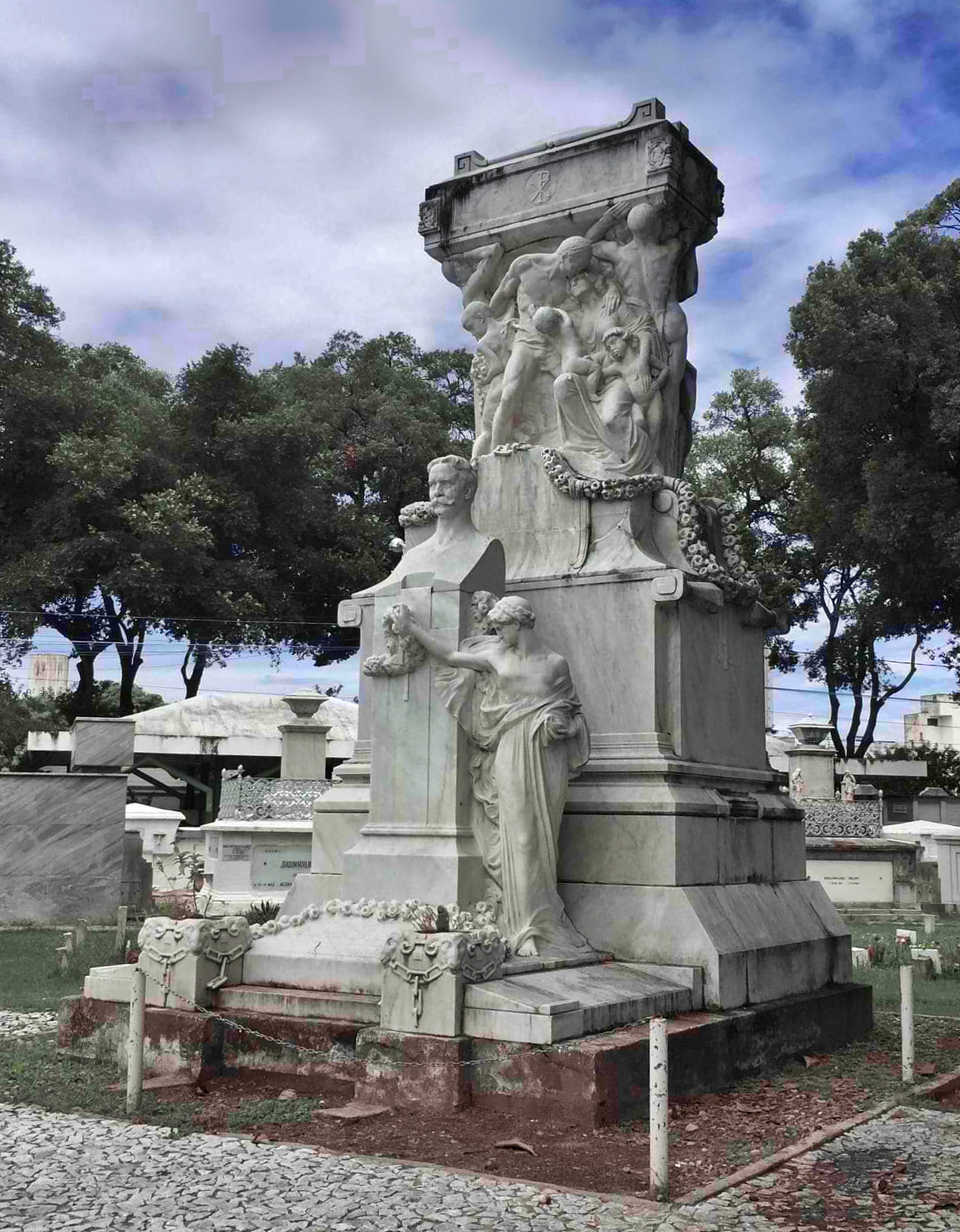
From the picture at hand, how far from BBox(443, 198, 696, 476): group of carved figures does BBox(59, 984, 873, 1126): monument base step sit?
12.2 ft

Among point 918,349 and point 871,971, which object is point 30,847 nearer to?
point 871,971

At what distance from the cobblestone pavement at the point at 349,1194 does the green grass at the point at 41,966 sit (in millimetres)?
3923

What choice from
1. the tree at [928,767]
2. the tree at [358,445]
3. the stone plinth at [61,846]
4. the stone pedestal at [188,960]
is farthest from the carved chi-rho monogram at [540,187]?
the tree at [928,767]

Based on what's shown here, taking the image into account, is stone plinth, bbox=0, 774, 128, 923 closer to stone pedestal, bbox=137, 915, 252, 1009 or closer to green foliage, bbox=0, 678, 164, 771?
green foliage, bbox=0, 678, 164, 771

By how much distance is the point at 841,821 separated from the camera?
23.6 m

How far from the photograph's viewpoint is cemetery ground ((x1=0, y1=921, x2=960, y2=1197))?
5203mm

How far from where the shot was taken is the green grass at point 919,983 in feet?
32.3

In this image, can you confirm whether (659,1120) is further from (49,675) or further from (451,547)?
(49,675)

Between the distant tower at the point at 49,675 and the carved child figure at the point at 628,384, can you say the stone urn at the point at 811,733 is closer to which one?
the carved child figure at the point at 628,384

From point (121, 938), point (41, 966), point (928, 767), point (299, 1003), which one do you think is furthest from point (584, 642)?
point (928, 767)

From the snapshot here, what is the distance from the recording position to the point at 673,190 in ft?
29.3

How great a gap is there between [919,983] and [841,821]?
40.8 feet

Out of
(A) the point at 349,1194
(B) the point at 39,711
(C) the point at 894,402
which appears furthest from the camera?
(B) the point at 39,711

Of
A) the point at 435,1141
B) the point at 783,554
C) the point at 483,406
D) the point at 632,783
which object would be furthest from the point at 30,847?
the point at 783,554
